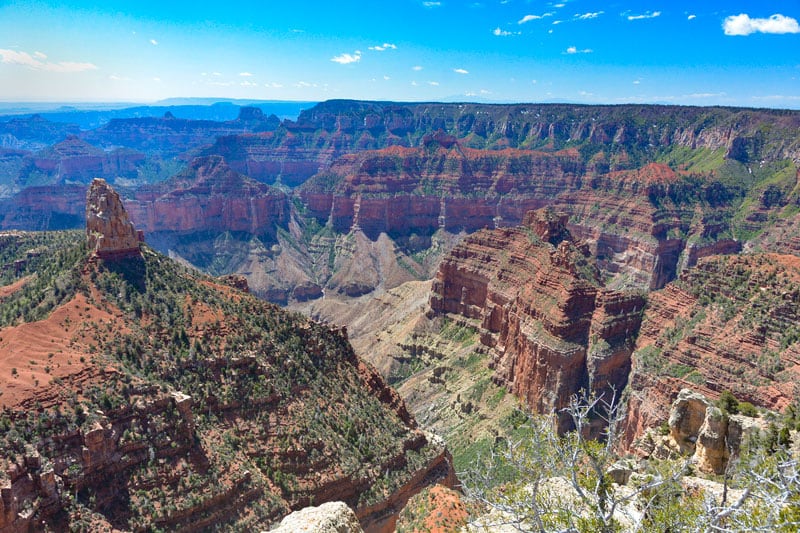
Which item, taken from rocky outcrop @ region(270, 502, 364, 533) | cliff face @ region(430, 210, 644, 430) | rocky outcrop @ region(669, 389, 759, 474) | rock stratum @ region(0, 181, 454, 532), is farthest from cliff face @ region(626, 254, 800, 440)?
rocky outcrop @ region(270, 502, 364, 533)

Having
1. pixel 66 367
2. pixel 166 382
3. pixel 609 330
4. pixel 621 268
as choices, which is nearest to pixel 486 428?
pixel 609 330

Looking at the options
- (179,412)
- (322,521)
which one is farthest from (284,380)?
(322,521)

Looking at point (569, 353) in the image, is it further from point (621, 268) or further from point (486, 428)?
point (621, 268)

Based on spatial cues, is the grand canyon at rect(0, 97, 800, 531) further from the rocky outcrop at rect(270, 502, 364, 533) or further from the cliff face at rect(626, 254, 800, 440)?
the rocky outcrop at rect(270, 502, 364, 533)

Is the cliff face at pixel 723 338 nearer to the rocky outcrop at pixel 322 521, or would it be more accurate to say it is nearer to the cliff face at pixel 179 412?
the cliff face at pixel 179 412

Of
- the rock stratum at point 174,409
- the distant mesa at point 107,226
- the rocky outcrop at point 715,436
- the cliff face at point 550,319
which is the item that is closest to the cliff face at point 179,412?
the rock stratum at point 174,409

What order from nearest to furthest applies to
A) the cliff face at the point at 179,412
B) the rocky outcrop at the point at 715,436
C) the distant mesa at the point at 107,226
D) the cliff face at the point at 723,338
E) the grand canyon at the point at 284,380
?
the cliff face at the point at 179,412 < the grand canyon at the point at 284,380 < the rocky outcrop at the point at 715,436 < the distant mesa at the point at 107,226 < the cliff face at the point at 723,338
